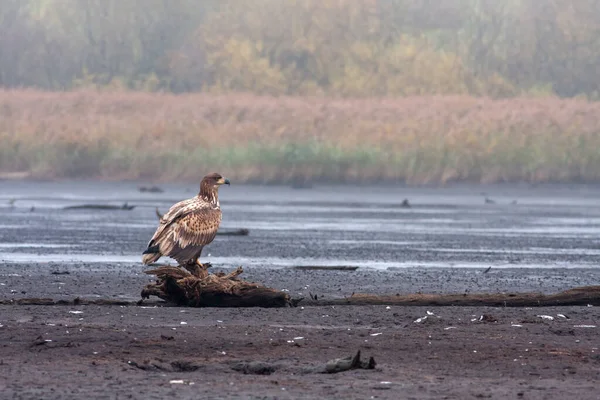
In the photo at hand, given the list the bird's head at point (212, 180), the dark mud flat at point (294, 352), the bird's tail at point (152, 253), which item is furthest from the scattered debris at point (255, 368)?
the bird's head at point (212, 180)

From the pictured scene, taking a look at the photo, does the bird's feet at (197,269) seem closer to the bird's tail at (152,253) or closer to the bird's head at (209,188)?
the bird's tail at (152,253)

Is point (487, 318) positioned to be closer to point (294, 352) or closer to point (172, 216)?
point (294, 352)

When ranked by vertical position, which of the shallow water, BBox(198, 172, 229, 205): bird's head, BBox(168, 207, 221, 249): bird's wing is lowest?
the shallow water

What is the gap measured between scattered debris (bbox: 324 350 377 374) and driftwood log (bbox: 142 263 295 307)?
3832 mm

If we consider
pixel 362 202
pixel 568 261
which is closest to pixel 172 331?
pixel 568 261

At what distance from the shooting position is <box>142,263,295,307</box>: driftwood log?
51.1 feet

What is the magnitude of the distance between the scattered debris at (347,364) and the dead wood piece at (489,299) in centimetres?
404

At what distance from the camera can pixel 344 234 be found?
35.1 metres

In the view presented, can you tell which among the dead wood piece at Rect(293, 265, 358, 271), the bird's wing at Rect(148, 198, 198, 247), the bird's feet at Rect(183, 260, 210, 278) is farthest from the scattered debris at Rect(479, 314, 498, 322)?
the dead wood piece at Rect(293, 265, 358, 271)

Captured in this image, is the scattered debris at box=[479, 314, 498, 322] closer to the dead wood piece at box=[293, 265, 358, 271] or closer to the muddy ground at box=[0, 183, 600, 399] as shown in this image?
the muddy ground at box=[0, 183, 600, 399]

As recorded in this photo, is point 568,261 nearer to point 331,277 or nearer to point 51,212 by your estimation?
point 331,277

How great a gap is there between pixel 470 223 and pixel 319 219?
16.5 ft

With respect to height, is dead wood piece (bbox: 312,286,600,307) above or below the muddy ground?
above

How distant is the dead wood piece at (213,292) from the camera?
51.1ft
